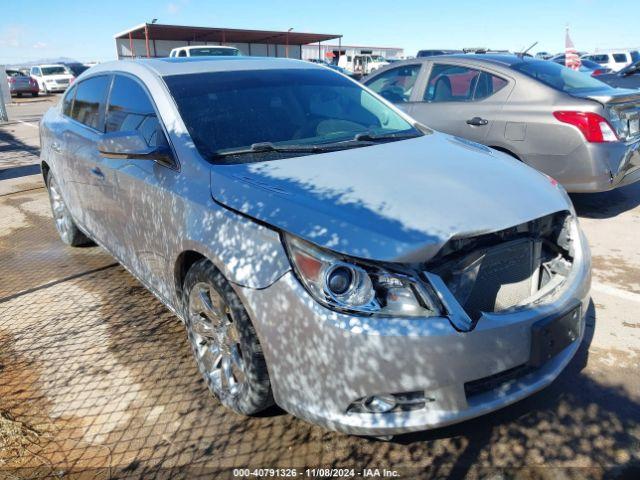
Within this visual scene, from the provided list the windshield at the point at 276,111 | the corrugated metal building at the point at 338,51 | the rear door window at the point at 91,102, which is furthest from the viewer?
the corrugated metal building at the point at 338,51

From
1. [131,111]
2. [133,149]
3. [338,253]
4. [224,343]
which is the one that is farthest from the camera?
Result: [131,111]

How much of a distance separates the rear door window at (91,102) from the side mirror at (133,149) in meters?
1.03

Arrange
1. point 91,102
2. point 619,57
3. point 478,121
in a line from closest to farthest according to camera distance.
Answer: point 91,102
point 478,121
point 619,57

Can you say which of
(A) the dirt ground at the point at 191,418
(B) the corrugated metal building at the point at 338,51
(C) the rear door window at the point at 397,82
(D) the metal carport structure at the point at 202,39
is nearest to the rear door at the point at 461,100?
(C) the rear door window at the point at 397,82

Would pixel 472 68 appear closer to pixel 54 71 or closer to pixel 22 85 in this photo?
pixel 22 85

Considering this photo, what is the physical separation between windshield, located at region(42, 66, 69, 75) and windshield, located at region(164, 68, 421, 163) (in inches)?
1255

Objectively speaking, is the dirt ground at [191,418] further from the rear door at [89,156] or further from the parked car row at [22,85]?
the parked car row at [22,85]

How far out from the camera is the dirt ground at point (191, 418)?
2178mm

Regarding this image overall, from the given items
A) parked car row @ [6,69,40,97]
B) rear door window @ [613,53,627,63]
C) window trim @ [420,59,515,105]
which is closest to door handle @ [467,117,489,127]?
window trim @ [420,59,515,105]

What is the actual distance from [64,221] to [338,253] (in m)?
3.88

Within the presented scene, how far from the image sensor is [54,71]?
3036 cm

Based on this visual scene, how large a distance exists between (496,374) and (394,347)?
1.55 feet

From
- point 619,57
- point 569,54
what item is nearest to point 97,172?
point 569,54

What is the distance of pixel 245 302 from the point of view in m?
2.09
